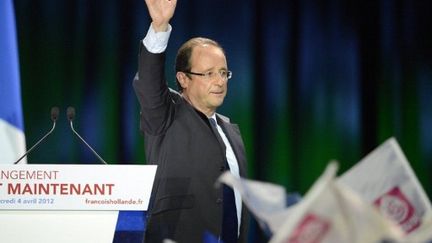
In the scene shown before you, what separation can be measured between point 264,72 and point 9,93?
1563 millimetres

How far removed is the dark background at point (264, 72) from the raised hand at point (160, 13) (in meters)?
1.67

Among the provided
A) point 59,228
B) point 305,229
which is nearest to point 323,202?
point 305,229

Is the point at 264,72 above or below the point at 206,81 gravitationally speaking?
below

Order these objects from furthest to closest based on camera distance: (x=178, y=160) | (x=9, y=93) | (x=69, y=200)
Answer: (x=9, y=93) → (x=178, y=160) → (x=69, y=200)

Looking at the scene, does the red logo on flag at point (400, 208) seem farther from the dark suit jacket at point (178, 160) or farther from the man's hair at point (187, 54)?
the man's hair at point (187, 54)

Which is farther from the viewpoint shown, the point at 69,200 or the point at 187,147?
the point at 187,147

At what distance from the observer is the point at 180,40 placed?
182 inches

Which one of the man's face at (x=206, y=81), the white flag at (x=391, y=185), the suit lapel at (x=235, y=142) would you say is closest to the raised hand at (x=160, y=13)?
the man's face at (x=206, y=81)

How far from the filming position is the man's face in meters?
3.28

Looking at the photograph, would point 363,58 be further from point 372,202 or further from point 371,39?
point 372,202

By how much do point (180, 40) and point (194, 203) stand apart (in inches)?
73.5

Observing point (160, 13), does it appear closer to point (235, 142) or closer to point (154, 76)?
point (154, 76)

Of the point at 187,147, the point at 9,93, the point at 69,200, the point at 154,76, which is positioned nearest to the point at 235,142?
the point at 187,147

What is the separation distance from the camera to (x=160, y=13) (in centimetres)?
293
